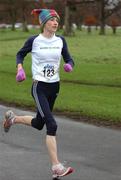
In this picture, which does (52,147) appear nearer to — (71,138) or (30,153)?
(30,153)

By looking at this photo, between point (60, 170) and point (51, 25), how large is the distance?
1716mm

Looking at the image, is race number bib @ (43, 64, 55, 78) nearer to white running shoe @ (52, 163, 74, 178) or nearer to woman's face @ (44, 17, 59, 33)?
woman's face @ (44, 17, 59, 33)

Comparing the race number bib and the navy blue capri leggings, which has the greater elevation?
the race number bib

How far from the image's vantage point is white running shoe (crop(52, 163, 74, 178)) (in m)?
6.31

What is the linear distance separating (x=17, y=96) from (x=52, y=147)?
7.28 meters

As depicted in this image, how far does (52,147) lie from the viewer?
21.4 feet

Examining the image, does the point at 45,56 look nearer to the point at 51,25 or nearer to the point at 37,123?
the point at 51,25

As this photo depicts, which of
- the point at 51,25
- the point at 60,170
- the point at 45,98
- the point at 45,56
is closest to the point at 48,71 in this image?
the point at 45,56

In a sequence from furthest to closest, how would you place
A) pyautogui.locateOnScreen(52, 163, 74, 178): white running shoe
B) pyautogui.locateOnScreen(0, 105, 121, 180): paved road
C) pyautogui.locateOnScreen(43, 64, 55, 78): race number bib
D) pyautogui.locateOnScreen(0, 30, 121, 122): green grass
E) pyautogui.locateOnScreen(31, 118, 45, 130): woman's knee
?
1. pyautogui.locateOnScreen(0, 30, 121, 122): green grass
2. pyautogui.locateOnScreen(31, 118, 45, 130): woman's knee
3. pyautogui.locateOnScreen(43, 64, 55, 78): race number bib
4. pyautogui.locateOnScreen(0, 105, 121, 180): paved road
5. pyautogui.locateOnScreen(52, 163, 74, 178): white running shoe

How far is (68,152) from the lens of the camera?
7.74 m

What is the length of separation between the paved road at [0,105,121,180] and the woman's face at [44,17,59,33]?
64.4 inches

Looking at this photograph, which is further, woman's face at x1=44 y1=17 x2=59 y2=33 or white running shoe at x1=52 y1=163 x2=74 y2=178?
woman's face at x1=44 y1=17 x2=59 y2=33

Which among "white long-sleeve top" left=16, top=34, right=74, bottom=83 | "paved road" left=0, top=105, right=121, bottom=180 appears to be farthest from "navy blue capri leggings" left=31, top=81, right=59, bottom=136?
"paved road" left=0, top=105, right=121, bottom=180

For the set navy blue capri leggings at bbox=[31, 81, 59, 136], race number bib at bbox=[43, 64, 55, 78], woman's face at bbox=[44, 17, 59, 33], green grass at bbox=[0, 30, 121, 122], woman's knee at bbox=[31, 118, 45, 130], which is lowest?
green grass at bbox=[0, 30, 121, 122]
